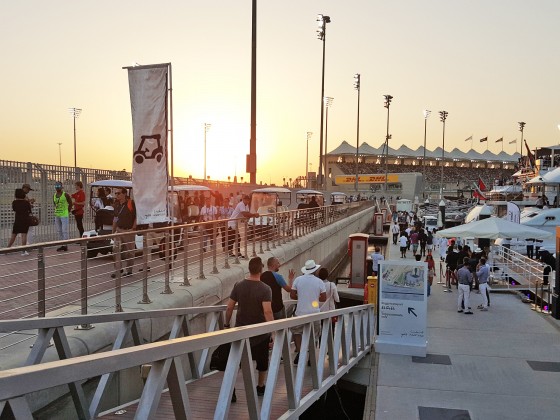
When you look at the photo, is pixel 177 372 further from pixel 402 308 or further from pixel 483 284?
pixel 483 284

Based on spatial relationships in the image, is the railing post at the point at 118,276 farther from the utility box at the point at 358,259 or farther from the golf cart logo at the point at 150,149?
the utility box at the point at 358,259

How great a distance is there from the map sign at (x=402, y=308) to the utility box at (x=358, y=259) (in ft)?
39.8

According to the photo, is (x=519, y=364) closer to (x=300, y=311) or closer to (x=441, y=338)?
(x=441, y=338)

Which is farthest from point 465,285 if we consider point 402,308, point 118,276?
point 118,276

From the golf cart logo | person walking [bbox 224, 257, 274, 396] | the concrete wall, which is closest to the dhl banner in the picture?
the concrete wall

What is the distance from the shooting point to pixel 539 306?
56.6 ft

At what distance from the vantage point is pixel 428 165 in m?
156

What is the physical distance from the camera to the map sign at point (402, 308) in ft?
38.1

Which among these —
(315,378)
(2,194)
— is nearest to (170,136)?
(315,378)

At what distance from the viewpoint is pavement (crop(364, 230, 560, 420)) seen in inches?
330

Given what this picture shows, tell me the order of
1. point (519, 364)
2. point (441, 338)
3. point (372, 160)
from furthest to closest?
1. point (372, 160)
2. point (441, 338)
3. point (519, 364)

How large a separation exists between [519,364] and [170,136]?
26.0 feet

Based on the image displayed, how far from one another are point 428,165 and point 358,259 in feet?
454

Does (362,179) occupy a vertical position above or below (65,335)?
above
